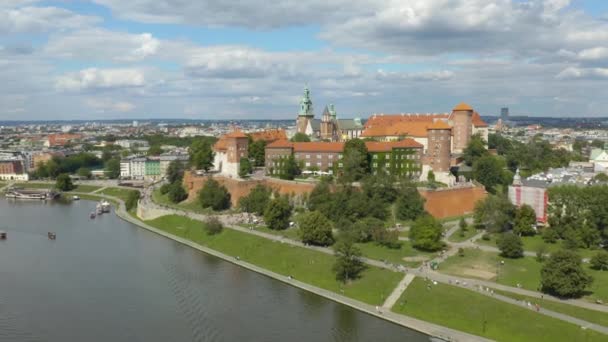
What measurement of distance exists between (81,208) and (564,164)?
56.2 metres

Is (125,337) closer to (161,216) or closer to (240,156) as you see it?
(161,216)

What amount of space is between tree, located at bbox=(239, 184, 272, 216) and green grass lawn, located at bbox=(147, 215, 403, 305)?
4.20 metres

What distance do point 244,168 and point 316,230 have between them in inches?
755

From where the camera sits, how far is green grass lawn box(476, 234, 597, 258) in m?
39.3

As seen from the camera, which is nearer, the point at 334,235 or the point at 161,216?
the point at 334,235

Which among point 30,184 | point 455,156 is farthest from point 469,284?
point 30,184

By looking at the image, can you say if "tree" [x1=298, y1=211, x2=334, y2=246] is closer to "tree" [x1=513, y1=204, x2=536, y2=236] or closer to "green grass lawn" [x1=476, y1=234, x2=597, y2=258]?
"green grass lawn" [x1=476, y1=234, x2=597, y2=258]

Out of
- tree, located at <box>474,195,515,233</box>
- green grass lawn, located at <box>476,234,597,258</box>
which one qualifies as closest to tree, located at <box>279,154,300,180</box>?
tree, located at <box>474,195,515,233</box>

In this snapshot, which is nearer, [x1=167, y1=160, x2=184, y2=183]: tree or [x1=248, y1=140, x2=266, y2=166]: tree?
[x1=248, y1=140, x2=266, y2=166]: tree

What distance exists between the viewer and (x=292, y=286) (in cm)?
3772

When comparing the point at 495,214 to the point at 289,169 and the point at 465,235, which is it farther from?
the point at 289,169

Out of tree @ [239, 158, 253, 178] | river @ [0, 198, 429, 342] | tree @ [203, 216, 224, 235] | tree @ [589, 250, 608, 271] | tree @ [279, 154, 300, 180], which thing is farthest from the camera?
tree @ [239, 158, 253, 178]

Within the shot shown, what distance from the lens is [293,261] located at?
135 ft

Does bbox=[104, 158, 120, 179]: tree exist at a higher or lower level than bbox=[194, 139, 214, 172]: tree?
lower
